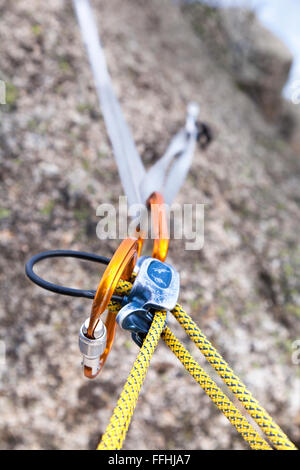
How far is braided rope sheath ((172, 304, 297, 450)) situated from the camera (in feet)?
1.73

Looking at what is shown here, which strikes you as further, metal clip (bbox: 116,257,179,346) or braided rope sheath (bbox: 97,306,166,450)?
metal clip (bbox: 116,257,179,346)

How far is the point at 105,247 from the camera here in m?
1.47

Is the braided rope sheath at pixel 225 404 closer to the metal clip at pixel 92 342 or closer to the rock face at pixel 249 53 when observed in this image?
the metal clip at pixel 92 342

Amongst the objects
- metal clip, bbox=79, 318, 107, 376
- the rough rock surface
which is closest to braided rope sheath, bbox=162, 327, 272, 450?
metal clip, bbox=79, 318, 107, 376

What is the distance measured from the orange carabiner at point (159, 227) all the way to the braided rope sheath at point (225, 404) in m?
0.18

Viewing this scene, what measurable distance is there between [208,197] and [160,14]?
217cm

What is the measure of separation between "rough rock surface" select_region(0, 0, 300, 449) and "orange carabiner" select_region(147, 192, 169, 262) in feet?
2.23

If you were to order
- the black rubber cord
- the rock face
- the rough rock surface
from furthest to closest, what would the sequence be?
the rock face < the rough rock surface < the black rubber cord

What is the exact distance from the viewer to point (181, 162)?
1.34 meters

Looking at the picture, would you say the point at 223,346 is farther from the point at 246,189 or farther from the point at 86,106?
the point at 86,106

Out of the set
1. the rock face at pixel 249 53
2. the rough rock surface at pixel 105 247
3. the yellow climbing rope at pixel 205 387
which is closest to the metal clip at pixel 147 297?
the yellow climbing rope at pixel 205 387

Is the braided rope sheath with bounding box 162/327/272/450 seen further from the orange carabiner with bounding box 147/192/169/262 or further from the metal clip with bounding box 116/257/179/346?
the orange carabiner with bounding box 147/192/169/262

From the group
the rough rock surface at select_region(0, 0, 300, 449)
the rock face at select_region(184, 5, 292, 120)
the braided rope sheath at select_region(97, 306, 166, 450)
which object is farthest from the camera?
the rock face at select_region(184, 5, 292, 120)

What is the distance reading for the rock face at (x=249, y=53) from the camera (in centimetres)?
368
